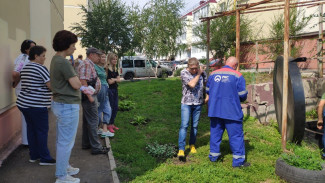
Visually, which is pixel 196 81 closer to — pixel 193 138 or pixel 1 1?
pixel 193 138

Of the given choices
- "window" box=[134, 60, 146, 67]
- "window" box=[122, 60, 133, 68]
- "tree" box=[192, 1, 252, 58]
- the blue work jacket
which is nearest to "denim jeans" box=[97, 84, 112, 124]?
the blue work jacket

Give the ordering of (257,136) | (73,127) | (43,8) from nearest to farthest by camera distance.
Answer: (73,127) < (257,136) < (43,8)

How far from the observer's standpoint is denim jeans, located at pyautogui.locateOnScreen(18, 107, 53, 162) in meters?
4.28

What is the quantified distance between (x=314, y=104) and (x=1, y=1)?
8.09m

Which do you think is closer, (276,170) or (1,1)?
(276,170)

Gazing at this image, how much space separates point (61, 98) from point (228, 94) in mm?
2435

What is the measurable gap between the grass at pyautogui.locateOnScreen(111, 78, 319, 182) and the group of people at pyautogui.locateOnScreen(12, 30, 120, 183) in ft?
2.06

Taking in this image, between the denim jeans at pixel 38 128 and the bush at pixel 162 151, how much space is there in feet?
5.64

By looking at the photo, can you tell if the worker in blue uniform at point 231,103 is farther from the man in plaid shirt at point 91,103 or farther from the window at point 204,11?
the window at point 204,11

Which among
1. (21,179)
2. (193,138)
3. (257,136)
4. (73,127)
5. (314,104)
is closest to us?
(73,127)

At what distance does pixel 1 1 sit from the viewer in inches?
202

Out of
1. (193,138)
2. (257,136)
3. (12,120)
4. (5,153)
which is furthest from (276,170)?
(12,120)

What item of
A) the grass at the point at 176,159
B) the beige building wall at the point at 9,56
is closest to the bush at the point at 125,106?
the grass at the point at 176,159

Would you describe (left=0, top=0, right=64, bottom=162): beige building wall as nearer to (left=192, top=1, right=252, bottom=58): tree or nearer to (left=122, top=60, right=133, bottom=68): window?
(left=122, top=60, right=133, bottom=68): window
